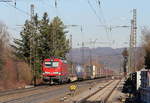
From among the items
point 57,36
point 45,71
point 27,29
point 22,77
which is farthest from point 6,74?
point 57,36

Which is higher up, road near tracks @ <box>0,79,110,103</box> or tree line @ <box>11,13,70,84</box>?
tree line @ <box>11,13,70,84</box>

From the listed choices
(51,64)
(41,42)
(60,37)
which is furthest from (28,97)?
(60,37)

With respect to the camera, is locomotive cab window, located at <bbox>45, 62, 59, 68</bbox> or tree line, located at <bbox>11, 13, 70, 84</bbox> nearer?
locomotive cab window, located at <bbox>45, 62, 59, 68</bbox>

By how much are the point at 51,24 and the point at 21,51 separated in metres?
13.3

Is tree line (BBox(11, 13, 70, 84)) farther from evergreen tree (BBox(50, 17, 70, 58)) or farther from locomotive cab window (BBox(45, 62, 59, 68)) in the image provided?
locomotive cab window (BBox(45, 62, 59, 68))

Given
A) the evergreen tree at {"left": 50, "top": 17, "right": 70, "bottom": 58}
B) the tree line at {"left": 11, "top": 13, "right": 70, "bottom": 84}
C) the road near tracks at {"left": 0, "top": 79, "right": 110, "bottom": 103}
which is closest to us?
the road near tracks at {"left": 0, "top": 79, "right": 110, "bottom": 103}

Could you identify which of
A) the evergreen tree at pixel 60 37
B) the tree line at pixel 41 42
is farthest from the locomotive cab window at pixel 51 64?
the evergreen tree at pixel 60 37

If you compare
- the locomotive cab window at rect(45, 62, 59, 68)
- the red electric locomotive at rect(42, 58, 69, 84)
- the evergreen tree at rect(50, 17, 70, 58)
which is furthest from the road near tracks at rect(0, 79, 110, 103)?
the evergreen tree at rect(50, 17, 70, 58)

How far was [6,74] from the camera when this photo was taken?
2432 inches

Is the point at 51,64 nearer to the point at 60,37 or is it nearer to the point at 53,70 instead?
the point at 53,70

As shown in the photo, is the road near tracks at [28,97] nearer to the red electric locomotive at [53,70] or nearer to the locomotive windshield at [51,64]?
the red electric locomotive at [53,70]

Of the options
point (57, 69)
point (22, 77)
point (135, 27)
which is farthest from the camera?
point (22, 77)

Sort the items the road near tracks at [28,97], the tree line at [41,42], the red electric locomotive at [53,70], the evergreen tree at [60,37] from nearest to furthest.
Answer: the road near tracks at [28,97], the red electric locomotive at [53,70], the tree line at [41,42], the evergreen tree at [60,37]

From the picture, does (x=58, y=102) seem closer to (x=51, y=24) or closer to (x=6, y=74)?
(x=6, y=74)
